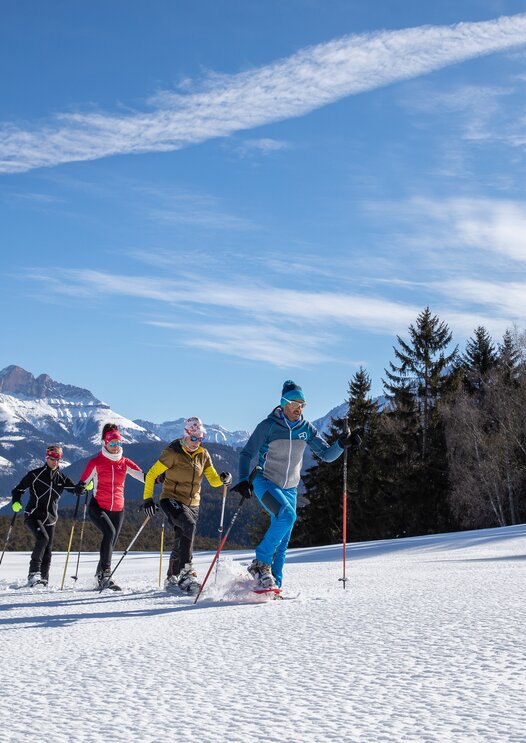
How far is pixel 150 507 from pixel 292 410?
1.93 m

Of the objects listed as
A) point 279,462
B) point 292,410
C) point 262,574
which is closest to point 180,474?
point 279,462

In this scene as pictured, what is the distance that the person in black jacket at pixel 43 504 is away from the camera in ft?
30.7

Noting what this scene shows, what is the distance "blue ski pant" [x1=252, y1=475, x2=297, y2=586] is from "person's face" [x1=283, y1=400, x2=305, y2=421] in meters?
0.60

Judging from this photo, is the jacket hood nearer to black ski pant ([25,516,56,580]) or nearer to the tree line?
black ski pant ([25,516,56,580])

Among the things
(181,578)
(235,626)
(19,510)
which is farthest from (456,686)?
(19,510)

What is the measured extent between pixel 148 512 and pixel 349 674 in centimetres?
474

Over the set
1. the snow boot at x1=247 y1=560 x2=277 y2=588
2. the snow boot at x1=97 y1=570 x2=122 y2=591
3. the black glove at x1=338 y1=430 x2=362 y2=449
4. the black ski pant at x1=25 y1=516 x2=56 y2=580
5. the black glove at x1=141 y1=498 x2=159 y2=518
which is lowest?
the snow boot at x1=97 y1=570 x2=122 y2=591

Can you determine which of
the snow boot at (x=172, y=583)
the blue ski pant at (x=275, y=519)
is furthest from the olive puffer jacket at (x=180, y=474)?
the blue ski pant at (x=275, y=519)

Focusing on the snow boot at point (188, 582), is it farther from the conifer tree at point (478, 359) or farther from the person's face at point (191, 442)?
the conifer tree at point (478, 359)

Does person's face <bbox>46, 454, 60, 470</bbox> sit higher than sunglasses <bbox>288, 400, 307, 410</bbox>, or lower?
lower

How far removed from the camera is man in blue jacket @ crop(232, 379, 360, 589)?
6.39m

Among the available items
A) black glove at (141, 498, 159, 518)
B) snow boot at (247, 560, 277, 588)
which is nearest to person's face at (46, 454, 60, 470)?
black glove at (141, 498, 159, 518)

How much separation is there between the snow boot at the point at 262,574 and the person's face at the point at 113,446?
3.22m

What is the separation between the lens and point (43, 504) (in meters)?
9.55
